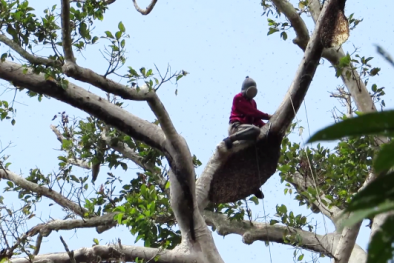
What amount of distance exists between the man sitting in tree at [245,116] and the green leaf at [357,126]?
540 centimetres

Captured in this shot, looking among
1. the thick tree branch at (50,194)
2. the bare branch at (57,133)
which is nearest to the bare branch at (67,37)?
the thick tree branch at (50,194)

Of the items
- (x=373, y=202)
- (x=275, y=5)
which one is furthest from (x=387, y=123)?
(x=275, y=5)

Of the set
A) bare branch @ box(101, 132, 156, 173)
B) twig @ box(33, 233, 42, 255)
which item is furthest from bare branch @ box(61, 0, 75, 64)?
bare branch @ box(101, 132, 156, 173)

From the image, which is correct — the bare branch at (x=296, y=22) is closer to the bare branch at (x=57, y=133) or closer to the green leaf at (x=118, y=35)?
the green leaf at (x=118, y=35)

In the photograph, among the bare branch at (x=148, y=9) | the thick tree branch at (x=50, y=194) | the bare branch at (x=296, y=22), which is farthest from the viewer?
the thick tree branch at (x=50, y=194)

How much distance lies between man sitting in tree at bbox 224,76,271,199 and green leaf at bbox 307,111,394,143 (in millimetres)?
5405

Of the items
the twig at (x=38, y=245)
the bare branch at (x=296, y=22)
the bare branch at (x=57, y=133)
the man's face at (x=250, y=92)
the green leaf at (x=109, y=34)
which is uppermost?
the bare branch at (x=57, y=133)

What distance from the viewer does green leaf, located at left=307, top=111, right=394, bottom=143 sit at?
407mm

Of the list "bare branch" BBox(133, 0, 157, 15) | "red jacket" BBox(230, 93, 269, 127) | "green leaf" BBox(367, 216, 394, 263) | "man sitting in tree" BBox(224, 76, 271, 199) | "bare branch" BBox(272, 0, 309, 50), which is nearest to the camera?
"green leaf" BBox(367, 216, 394, 263)

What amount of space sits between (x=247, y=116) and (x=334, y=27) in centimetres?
114

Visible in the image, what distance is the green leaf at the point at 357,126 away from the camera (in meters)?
0.41

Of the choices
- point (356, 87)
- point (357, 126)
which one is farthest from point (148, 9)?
point (357, 126)

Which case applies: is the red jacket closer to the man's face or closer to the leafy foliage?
the man's face

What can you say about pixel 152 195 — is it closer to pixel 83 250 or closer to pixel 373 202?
pixel 83 250
